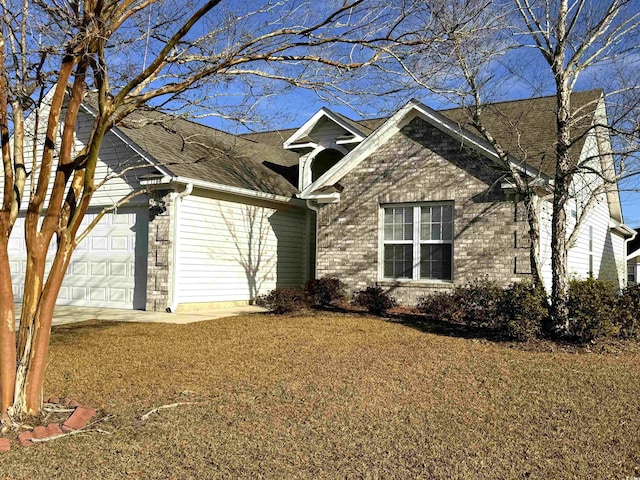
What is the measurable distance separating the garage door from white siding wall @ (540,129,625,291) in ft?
30.6

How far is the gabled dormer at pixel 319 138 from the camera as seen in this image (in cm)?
1708

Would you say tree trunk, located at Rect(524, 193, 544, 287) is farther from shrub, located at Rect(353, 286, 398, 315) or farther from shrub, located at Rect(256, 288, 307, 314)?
→ shrub, located at Rect(256, 288, 307, 314)

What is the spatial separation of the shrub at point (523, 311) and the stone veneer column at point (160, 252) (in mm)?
7384

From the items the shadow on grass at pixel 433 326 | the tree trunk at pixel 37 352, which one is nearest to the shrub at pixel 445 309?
the shadow on grass at pixel 433 326

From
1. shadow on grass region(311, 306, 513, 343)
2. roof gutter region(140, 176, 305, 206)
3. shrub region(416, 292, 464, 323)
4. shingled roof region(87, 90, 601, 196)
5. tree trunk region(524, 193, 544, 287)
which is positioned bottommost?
shadow on grass region(311, 306, 513, 343)

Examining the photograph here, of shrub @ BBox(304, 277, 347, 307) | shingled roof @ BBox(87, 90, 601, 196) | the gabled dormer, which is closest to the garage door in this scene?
shingled roof @ BBox(87, 90, 601, 196)

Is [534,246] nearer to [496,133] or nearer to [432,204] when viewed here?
[432,204]

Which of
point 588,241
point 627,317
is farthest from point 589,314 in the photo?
point 588,241

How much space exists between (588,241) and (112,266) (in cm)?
1342

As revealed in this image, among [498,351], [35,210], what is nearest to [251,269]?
[498,351]

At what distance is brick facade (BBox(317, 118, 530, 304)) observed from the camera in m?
13.5

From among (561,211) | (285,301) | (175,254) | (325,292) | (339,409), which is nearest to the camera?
(339,409)

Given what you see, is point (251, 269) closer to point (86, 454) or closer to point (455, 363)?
point (455, 363)

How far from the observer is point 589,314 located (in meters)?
9.20
